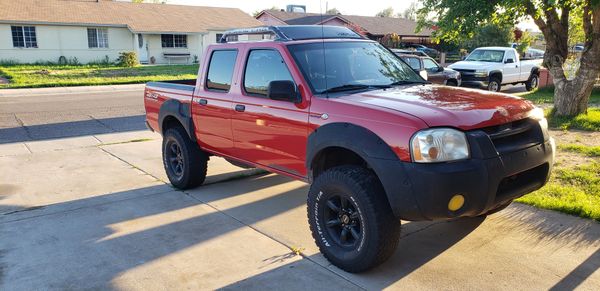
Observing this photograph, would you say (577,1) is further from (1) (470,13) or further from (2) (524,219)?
(2) (524,219)

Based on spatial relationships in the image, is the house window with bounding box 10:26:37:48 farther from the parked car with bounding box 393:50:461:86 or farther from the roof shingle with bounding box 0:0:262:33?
the parked car with bounding box 393:50:461:86

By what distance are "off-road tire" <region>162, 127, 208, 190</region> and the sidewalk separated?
1409 centimetres

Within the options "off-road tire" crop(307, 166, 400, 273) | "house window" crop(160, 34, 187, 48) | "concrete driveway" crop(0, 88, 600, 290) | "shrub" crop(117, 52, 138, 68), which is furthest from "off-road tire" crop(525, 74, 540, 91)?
"house window" crop(160, 34, 187, 48)

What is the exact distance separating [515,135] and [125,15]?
36.9 m

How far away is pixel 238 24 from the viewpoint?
133ft

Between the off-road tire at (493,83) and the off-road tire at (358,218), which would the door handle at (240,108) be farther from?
the off-road tire at (493,83)

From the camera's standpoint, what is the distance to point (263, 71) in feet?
16.5

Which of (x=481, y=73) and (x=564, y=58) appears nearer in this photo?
(x=564, y=58)

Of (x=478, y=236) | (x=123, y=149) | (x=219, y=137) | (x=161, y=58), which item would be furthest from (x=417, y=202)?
(x=161, y=58)

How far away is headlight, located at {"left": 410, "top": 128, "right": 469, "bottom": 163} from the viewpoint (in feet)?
11.4

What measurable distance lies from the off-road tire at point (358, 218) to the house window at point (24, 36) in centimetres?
3351

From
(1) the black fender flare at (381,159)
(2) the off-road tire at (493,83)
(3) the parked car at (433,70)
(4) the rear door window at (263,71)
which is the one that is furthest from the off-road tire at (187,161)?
(2) the off-road tire at (493,83)

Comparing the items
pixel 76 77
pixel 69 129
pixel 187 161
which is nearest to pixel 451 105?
pixel 187 161

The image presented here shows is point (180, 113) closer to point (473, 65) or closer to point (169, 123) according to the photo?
point (169, 123)
